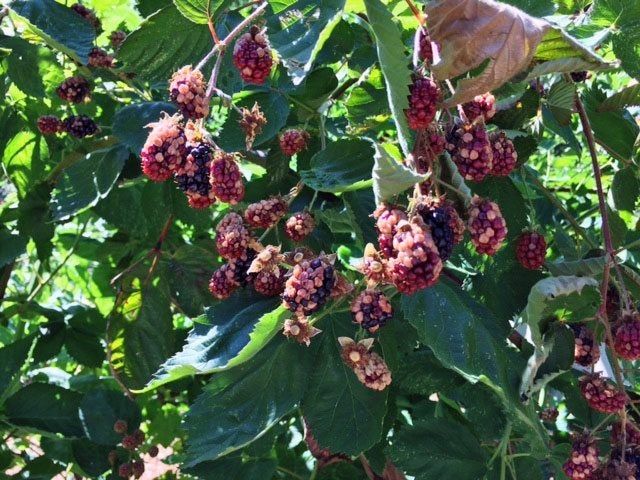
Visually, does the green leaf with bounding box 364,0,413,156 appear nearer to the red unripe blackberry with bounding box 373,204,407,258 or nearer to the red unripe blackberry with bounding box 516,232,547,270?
the red unripe blackberry with bounding box 373,204,407,258

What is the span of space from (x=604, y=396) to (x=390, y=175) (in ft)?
1.70

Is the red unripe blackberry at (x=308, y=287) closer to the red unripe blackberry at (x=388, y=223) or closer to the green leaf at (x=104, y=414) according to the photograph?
the red unripe blackberry at (x=388, y=223)

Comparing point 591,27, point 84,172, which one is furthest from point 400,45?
point 84,172

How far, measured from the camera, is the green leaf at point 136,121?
1408 mm

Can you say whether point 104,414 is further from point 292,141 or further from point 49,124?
point 292,141

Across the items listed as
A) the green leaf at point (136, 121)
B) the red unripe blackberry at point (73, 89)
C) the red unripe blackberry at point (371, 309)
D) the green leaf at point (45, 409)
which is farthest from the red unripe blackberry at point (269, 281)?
the green leaf at point (45, 409)

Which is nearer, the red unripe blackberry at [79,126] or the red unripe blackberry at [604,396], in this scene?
the red unripe blackberry at [604,396]

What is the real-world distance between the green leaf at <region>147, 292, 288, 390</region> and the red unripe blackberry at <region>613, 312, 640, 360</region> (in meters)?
0.44

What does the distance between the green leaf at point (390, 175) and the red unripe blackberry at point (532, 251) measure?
0.44 meters

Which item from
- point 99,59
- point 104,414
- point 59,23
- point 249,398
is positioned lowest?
point 104,414

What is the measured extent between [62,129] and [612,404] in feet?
4.01

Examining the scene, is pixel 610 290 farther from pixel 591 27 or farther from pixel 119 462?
pixel 119 462

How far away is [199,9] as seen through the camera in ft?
3.51

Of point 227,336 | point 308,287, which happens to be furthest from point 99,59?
point 308,287
